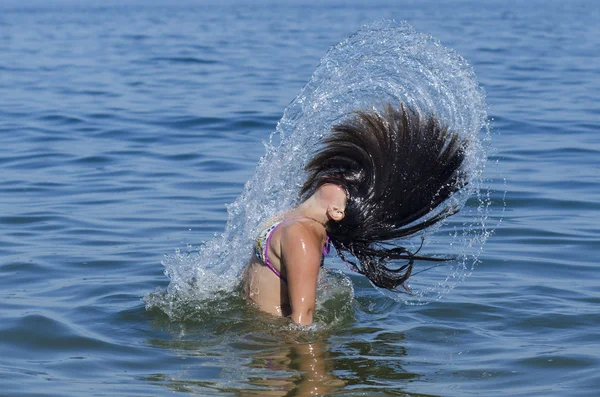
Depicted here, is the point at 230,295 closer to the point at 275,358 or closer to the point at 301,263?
the point at 275,358

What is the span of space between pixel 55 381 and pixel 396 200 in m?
2.15

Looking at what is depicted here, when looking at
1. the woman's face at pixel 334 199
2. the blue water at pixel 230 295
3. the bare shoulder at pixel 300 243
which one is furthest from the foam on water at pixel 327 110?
the bare shoulder at pixel 300 243

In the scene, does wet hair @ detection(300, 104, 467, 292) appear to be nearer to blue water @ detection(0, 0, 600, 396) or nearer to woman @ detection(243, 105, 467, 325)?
woman @ detection(243, 105, 467, 325)

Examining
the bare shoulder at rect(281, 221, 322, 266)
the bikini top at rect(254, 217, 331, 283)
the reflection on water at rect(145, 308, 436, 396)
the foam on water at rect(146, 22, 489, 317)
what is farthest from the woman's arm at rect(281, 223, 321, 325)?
the foam on water at rect(146, 22, 489, 317)

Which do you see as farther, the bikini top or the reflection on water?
the bikini top

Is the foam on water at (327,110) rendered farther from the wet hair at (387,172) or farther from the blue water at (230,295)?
the wet hair at (387,172)

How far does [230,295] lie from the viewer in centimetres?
666

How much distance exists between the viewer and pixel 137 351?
6.07 metres

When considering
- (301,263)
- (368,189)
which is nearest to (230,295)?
(301,263)

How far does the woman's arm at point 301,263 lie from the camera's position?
5.64 meters

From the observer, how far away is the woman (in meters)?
5.89

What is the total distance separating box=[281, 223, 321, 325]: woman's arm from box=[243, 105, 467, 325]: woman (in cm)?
7

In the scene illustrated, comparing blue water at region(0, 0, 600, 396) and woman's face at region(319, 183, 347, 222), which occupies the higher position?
woman's face at region(319, 183, 347, 222)

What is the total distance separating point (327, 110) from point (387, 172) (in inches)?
55.9
